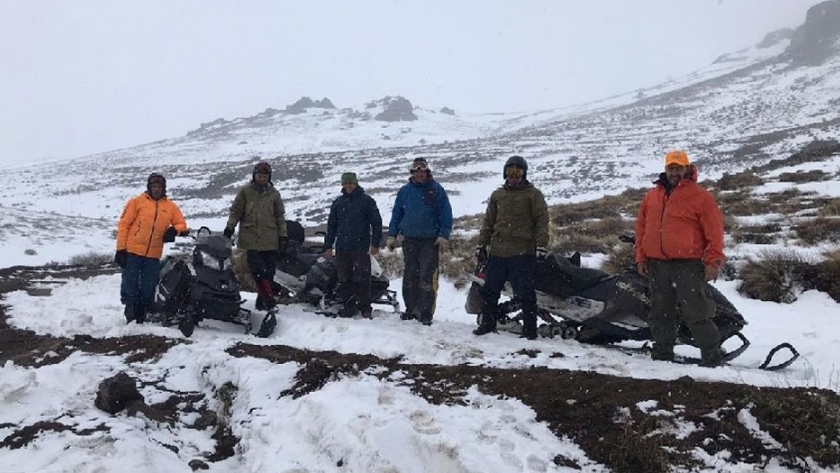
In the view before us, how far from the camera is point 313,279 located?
7.95 meters

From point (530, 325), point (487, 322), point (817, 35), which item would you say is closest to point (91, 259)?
point (487, 322)

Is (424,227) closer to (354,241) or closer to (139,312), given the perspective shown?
(354,241)

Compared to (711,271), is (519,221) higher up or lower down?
higher up

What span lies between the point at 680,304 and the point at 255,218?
496cm

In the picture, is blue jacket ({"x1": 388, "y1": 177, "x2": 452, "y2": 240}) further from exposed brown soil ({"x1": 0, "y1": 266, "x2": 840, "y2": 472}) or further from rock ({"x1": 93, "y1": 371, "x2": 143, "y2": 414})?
rock ({"x1": 93, "y1": 371, "x2": 143, "y2": 414})

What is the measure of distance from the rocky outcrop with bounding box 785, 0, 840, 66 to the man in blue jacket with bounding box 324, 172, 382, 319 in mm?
85573

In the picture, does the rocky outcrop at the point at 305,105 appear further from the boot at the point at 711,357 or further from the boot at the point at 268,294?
the boot at the point at 711,357

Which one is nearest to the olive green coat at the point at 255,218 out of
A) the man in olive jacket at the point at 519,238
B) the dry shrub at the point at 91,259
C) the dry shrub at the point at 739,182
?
the man in olive jacket at the point at 519,238

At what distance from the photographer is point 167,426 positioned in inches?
158

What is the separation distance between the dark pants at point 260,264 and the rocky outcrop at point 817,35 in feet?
283

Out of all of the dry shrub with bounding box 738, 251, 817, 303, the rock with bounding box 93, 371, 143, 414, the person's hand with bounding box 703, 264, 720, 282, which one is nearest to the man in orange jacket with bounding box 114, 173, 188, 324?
the rock with bounding box 93, 371, 143, 414

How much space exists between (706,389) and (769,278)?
15.0 feet

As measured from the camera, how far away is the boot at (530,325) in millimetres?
6117

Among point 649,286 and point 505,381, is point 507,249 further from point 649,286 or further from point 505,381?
point 505,381
